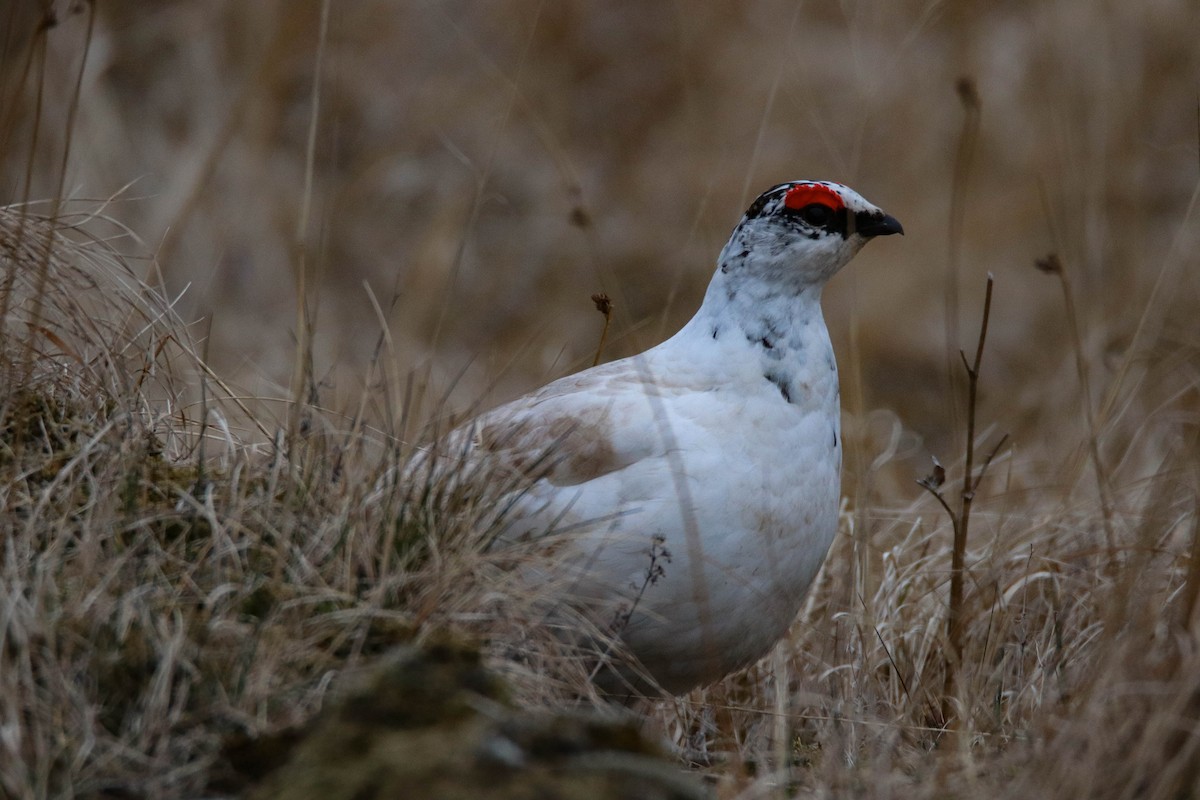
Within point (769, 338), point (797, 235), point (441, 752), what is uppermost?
point (797, 235)

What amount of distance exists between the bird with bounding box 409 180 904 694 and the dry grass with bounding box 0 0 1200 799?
0.14 metres

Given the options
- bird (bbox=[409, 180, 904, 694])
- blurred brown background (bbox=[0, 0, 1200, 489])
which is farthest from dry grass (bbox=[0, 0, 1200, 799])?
bird (bbox=[409, 180, 904, 694])

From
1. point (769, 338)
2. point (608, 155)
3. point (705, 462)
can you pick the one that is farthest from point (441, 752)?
point (608, 155)

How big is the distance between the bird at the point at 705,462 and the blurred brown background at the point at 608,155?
3955 millimetres

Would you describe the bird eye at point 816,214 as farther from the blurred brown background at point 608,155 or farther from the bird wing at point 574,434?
the blurred brown background at point 608,155

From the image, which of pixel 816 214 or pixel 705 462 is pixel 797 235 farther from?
pixel 705 462

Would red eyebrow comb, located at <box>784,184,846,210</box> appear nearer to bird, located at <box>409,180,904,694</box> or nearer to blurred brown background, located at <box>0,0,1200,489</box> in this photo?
bird, located at <box>409,180,904,694</box>

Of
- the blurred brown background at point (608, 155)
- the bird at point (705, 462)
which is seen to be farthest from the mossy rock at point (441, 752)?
the blurred brown background at point (608, 155)

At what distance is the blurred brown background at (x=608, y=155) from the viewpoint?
774 centimetres

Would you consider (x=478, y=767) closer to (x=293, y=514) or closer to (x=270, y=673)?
(x=270, y=673)

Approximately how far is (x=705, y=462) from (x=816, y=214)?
75 cm

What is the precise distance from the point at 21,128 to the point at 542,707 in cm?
659

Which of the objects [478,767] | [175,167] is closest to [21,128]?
[175,167]

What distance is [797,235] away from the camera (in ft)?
10.9
